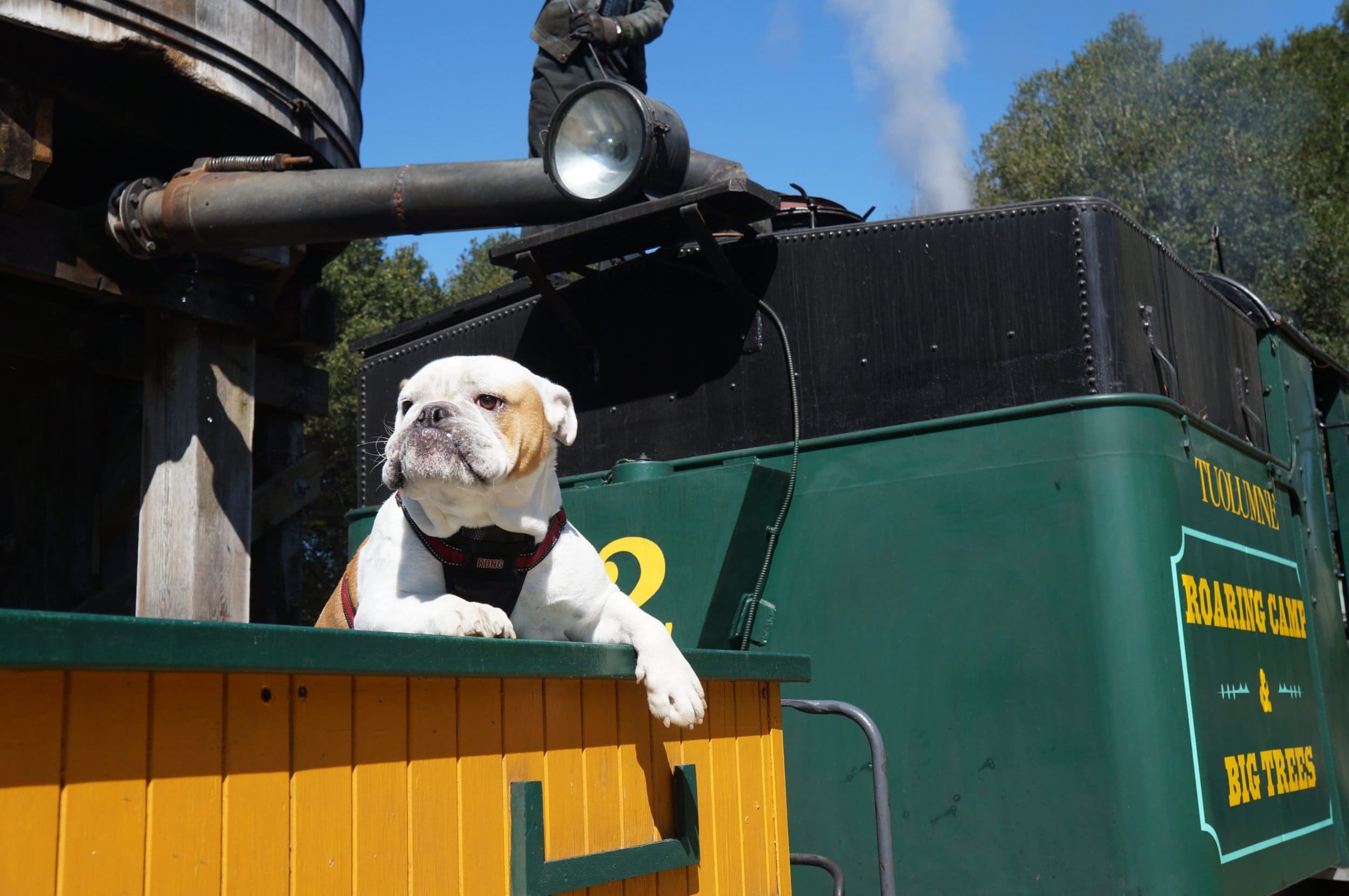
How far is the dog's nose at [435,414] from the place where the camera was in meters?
2.93

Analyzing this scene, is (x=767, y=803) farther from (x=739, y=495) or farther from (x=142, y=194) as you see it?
(x=142, y=194)

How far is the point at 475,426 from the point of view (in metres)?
2.91

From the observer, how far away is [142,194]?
550cm

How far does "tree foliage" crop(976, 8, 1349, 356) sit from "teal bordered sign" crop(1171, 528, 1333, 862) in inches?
738

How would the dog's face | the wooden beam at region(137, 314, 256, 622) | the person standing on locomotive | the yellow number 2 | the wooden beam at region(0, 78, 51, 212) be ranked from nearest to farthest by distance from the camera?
the dog's face
the yellow number 2
the wooden beam at region(0, 78, 51, 212)
the person standing on locomotive
the wooden beam at region(137, 314, 256, 622)

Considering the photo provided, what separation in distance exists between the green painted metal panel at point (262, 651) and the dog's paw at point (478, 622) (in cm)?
35

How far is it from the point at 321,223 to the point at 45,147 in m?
1.11

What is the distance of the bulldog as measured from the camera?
2861 mm

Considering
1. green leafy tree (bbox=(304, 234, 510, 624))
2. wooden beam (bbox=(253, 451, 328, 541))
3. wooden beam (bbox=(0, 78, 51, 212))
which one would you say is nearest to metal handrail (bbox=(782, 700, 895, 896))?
wooden beam (bbox=(0, 78, 51, 212))

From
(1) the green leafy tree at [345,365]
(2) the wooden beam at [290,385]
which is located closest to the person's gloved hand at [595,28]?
(2) the wooden beam at [290,385]

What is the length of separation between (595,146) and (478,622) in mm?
2413

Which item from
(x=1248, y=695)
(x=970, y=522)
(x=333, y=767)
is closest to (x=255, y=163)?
(x=970, y=522)

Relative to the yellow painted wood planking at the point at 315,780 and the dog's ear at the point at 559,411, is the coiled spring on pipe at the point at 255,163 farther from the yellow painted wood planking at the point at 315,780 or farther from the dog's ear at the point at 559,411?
the yellow painted wood planking at the point at 315,780

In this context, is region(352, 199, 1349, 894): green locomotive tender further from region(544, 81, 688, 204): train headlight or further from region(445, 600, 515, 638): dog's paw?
region(445, 600, 515, 638): dog's paw
